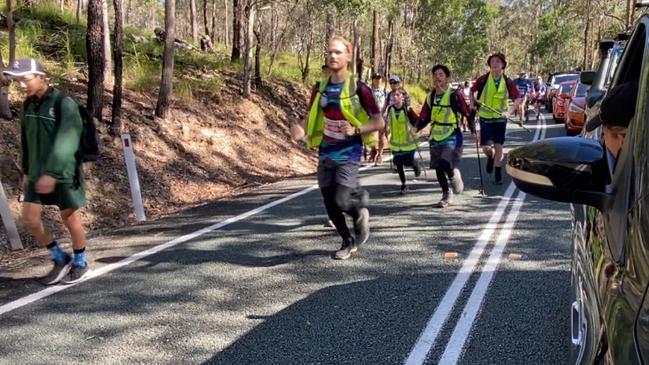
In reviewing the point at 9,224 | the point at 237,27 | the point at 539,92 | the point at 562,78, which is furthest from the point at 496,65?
the point at 562,78

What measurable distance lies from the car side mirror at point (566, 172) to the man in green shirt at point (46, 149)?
4.06 m

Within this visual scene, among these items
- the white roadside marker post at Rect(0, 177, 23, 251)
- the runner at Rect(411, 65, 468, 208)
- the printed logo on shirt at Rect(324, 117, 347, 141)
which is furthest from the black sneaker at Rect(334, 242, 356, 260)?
the white roadside marker post at Rect(0, 177, 23, 251)

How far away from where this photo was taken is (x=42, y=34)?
13.8m

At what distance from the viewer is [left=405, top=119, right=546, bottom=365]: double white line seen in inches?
144

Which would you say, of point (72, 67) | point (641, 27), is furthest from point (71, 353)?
point (72, 67)

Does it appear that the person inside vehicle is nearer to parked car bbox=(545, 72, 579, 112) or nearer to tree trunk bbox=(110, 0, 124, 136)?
tree trunk bbox=(110, 0, 124, 136)

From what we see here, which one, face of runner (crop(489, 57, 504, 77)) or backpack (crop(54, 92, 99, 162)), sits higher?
face of runner (crop(489, 57, 504, 77))

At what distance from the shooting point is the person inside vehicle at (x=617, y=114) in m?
1.96

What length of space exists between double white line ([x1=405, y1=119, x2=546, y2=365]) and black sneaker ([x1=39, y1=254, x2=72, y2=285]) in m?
3.21

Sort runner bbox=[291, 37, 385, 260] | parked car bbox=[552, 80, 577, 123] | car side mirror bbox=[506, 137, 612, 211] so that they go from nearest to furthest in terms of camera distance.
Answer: car side mirror bbox=[506, 137, 612, 211] < runner bbox=[291, 37, 385, 260] < parked car bbox=[552, 80, 577, 123]

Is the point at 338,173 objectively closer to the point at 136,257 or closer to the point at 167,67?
the point at 136,257

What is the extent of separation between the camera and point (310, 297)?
466cm

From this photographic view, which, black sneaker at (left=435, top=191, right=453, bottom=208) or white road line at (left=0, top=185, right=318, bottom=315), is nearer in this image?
Result: white road line at (left=0, top=185, right=318, bottom=315)

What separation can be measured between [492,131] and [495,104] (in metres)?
0.43
